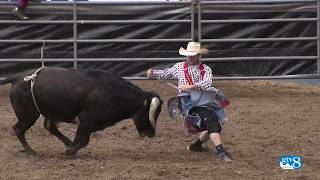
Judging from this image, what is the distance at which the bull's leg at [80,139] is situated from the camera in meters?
6.79

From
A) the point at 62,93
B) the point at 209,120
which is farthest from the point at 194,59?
the point at 62,93

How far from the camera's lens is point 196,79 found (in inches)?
277

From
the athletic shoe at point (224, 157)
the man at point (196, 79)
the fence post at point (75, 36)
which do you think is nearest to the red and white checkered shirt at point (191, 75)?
the man at point (196, 79)

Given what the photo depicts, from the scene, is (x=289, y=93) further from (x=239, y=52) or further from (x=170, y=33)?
(x=170, y=33)

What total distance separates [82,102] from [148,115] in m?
0.70

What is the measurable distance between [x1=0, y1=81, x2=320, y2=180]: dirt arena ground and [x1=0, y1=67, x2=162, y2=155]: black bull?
37 cm

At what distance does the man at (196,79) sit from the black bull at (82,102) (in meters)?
0.35

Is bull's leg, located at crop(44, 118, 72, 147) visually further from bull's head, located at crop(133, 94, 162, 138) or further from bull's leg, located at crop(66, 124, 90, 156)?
bull's head, located at crop(133, 94, 162, 138)

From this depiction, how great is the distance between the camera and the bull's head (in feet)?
22.5

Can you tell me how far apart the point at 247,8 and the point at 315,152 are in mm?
5420

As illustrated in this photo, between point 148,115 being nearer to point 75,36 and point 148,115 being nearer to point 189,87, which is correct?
point 189,87

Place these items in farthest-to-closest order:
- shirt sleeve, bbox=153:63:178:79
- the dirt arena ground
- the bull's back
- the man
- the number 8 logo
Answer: shirt sleeve, bbox=153:63:178:79
the man
the bull's back
the number 8 logo
the dirt arena ground

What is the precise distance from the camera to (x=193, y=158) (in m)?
7.05

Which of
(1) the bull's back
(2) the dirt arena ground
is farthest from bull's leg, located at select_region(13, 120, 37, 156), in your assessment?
(1) the bull's back
